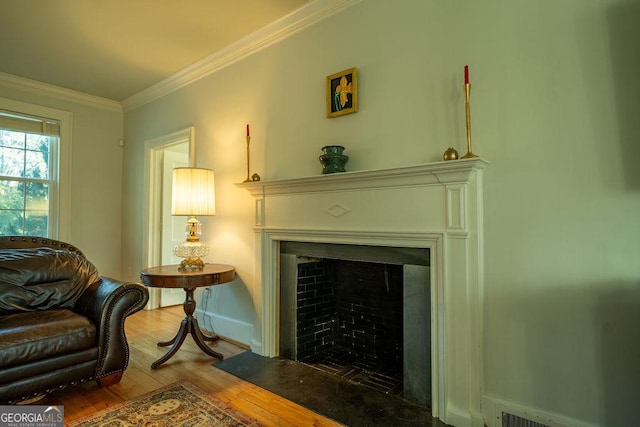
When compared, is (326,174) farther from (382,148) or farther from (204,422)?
(204,422)

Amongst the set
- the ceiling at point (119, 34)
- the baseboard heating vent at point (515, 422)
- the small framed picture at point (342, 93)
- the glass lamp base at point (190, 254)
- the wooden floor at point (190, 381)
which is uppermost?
the ceiling at point (119, 34)

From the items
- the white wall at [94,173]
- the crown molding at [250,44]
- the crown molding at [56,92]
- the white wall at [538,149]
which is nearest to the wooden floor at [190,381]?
the white wall at [538,149]

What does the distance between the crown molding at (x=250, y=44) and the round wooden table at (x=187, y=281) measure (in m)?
1.90

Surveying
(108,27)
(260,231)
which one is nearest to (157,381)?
(260,231)

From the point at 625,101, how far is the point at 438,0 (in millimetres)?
1101

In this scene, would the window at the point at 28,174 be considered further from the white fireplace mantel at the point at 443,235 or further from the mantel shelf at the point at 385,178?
the white fireplace mantel at the point at 443,235

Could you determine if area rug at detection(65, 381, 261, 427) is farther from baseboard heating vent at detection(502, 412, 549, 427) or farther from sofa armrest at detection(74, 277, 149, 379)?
baseboard heating vent at detection(502, 412, 549, 427)

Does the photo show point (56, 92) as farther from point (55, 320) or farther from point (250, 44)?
point (55, 320)

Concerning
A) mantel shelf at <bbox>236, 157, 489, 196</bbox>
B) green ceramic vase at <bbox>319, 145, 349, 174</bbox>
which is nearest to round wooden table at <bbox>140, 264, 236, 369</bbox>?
mantel shelf at <bbox>236, 157, 489, 196</bbox>

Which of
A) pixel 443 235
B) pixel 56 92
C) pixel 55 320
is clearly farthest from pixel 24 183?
pixel 443 235

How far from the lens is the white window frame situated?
160 inches

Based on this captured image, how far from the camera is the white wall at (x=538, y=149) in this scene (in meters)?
1.51

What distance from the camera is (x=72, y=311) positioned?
2.43 metres

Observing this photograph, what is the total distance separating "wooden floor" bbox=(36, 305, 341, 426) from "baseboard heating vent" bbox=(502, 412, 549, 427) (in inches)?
33.8
